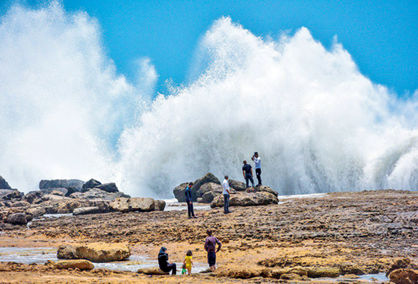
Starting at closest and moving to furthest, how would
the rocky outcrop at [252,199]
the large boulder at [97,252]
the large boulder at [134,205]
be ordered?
the large boulder at [97,252]
the rocky outcrop at [252,199]
the large boulder at [134,205]

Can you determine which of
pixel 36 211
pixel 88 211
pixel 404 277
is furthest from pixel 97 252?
pixel 36 211

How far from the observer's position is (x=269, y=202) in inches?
721

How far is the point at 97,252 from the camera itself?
9.30 m

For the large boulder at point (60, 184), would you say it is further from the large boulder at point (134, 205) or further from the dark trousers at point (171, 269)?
the dark trousers at point (171, 269)

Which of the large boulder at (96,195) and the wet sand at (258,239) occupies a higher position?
the large boulder at (96,195)

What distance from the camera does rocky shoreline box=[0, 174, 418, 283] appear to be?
7.00 meters

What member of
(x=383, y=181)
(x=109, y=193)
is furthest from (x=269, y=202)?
(x=109, y=193)

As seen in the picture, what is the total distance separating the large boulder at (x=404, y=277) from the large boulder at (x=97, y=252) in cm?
619

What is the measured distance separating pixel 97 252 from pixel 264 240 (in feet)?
14.9

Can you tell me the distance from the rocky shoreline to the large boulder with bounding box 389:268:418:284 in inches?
0.6

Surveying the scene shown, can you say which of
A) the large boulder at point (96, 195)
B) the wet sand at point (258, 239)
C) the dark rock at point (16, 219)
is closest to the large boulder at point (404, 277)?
the wet sand at point (258, 239)

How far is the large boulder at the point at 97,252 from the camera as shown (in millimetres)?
9312

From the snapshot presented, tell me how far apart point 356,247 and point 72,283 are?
6.38 metres

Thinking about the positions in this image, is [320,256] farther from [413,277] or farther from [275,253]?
[413,277]
